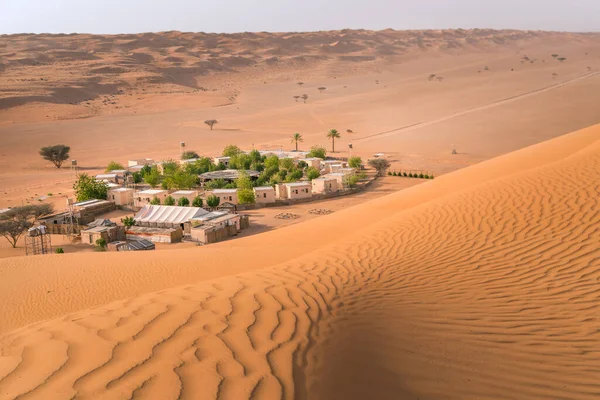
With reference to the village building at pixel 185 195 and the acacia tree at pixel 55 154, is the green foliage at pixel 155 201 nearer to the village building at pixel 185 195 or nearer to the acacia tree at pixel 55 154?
the village building at pixel 185 195

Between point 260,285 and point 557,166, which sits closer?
point 260,285

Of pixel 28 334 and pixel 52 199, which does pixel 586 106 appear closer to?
pixel 52 199

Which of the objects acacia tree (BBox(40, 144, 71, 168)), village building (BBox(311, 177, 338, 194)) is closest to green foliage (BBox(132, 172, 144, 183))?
acacia tree (BBox(40, 144, 71, 168))

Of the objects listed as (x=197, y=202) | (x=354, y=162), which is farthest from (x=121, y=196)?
(x=354, y=162)

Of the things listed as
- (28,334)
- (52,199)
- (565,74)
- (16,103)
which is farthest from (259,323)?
(565,74)

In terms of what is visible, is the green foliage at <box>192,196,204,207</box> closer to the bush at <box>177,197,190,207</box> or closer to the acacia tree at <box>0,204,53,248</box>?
the bush at <box>177,197,190,207</box>
